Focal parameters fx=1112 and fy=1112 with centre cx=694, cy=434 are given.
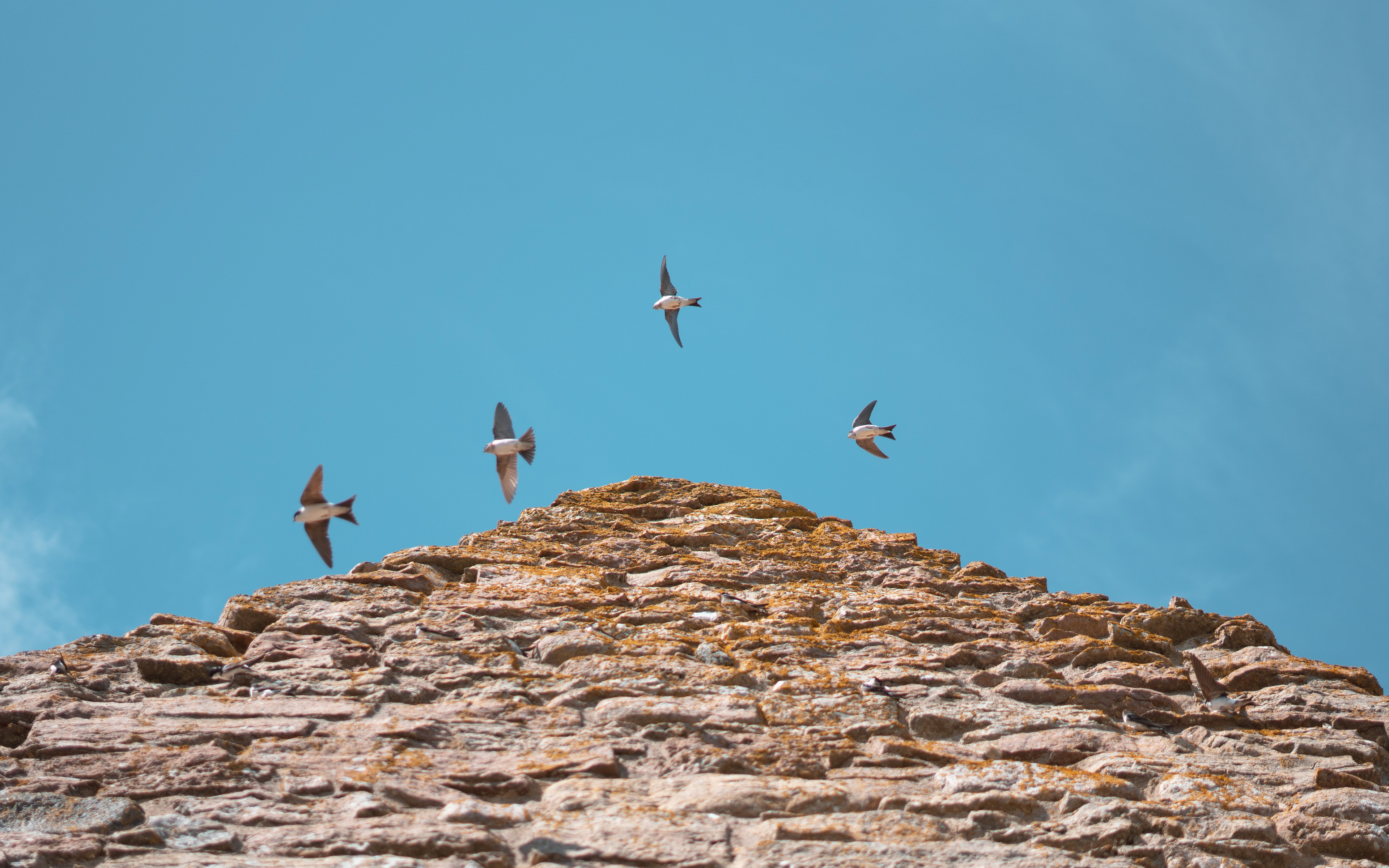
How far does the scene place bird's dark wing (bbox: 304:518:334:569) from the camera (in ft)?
40.1

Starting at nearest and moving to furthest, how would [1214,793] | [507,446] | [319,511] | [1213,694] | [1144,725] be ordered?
[1214,793] < [1144,725] < [1213,694] < [319,511] < [507,446]

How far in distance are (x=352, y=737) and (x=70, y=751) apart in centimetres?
204

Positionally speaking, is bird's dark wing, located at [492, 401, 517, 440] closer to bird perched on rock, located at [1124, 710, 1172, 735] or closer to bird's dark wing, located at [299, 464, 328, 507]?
bird's dark wing, located at [299, 464, 328, 507]

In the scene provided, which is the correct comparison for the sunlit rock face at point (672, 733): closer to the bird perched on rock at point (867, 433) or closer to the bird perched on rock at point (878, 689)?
the bird perched on rock at point (878, 689)

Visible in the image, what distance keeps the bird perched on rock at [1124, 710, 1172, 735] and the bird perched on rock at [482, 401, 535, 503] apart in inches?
342

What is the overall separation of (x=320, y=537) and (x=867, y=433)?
11.5 meters

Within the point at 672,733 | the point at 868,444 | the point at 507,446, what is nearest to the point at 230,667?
the point at 672,733

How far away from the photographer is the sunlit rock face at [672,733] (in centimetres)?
736

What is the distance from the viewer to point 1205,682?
34.5 ft

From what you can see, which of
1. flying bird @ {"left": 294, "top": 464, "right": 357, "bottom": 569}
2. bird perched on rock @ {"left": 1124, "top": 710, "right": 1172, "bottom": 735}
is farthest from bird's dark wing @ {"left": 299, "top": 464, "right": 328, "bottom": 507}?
bird perched on rock @ {"left": 1124, "top": 710, "right": 1172, "bottom": 735}

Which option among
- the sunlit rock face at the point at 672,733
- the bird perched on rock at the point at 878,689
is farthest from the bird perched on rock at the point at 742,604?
the bird perched on rock at the point at 878,689

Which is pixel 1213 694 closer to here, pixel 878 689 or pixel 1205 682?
pixel 1205 682

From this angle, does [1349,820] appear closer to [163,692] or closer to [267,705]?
[267,705]

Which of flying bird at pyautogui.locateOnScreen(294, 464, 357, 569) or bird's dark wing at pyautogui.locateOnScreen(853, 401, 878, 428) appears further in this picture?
bird's dark wing at pyautogui.locateOnScreen(853, 401, 878, 428)
